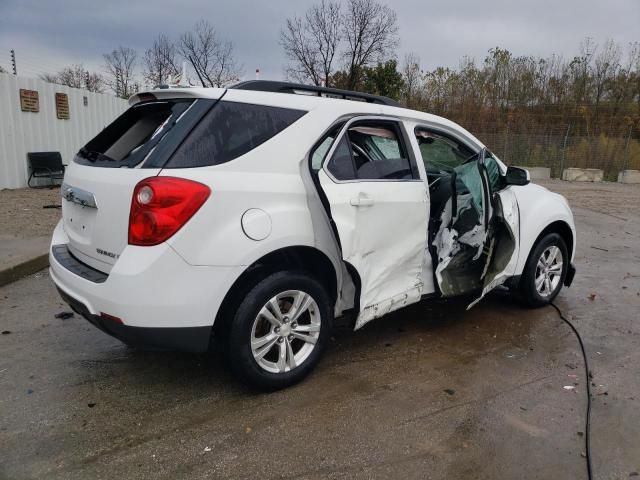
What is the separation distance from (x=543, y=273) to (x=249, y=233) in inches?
121

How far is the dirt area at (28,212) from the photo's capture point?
23.5 ft

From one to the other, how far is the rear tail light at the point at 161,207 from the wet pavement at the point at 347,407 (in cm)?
104

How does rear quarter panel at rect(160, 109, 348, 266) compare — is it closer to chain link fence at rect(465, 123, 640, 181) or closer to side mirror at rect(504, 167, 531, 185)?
side mirror at rect(504, 167, 531, 185)

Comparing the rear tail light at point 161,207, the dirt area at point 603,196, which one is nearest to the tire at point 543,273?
the rear tail light at point 161,207

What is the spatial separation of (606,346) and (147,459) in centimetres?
334

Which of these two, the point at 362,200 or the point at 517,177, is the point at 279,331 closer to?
the point at 362,200

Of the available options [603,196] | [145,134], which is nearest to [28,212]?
[145,134]

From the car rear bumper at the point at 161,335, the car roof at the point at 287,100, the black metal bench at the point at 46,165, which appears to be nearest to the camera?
the car rear bumper at the point at 161,335

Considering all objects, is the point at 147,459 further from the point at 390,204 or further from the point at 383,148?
the point at 383,148

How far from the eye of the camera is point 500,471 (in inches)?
95.7

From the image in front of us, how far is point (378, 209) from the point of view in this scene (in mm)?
3225

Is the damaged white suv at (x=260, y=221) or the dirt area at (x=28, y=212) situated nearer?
the damaged white suv at (x=260, y=221)

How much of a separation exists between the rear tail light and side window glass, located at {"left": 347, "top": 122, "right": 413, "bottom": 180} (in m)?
1.13

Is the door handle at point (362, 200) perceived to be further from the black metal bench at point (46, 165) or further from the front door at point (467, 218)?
the black metal bench at point (46, 165)
